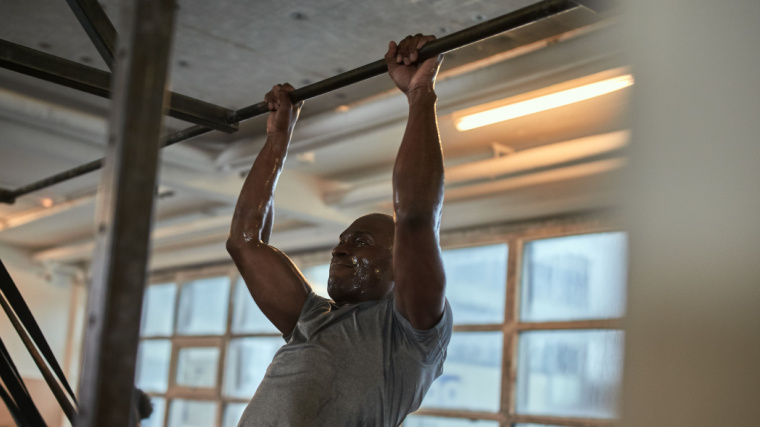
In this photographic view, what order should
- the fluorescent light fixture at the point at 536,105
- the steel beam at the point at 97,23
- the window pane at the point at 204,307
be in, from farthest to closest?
the window pane at the point at 204,307 → the fluorescent light fixture at the point at 536,105 → the steel beam at the point at 97,23

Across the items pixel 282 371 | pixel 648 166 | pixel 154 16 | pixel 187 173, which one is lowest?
pixel 282 371

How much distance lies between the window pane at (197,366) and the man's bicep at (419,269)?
7.95m

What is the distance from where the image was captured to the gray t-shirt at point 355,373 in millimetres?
1985

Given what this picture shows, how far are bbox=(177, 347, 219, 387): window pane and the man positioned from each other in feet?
24.2

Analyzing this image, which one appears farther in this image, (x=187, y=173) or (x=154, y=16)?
(x=187, y=173)

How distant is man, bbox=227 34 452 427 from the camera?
5.97 feet

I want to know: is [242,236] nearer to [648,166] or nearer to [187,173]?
[648,166]

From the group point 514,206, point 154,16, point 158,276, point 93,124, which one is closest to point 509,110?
point 514,206

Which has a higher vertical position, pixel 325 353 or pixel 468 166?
pixel 468 166

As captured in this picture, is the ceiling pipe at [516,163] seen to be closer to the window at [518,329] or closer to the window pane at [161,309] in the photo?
the window at [518,329]

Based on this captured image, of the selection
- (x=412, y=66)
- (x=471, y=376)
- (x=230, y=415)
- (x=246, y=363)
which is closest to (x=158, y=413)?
(x=230, y=415)

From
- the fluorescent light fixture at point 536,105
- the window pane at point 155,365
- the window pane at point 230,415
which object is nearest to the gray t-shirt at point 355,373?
the fluorescent light fixture at point 536,105

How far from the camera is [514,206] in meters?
6.53

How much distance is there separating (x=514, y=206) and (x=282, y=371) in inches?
182
